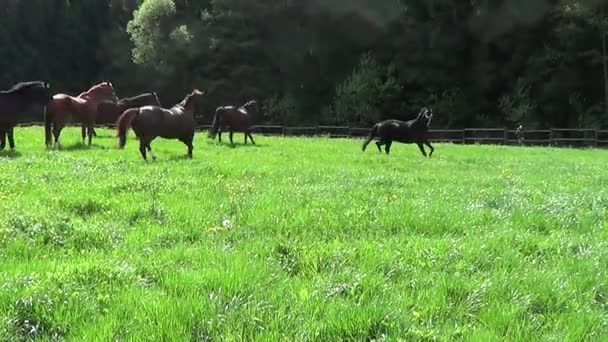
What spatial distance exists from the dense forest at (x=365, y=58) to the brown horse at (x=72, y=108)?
26548mm

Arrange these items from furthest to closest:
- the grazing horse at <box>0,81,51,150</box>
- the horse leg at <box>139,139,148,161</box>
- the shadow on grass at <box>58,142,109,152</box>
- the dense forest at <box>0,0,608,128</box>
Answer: the dense forest at <box>0,0,608,128</box>, the shadow on grass at <box>58,142,109,152</box>, the grazing horse at <box>0,81,51,150</box>, the horse leg at <box>139,139,148,161</box>

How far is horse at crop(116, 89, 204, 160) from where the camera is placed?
1463 centimetres

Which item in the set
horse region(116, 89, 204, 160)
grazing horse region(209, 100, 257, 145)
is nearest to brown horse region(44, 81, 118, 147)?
horse region(116, 89, 204, 160)

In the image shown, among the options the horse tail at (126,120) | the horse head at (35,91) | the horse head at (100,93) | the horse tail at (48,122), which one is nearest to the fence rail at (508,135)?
Answer: the horse head at (100,93)

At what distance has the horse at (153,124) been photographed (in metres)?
14.6

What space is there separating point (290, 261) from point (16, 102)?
38.8ft

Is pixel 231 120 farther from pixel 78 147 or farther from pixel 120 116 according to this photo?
pixel 120 116

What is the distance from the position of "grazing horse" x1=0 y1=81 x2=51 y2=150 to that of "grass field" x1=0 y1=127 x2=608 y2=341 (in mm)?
4559

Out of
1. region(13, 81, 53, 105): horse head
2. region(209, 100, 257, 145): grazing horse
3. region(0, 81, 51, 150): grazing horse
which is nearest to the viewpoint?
region(0, 81, 51, 150): grazing horse

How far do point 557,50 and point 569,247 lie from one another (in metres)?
40.5

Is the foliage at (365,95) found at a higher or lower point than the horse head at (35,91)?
higher

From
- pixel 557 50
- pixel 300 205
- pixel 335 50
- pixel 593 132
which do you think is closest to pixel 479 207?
pixel 300 205

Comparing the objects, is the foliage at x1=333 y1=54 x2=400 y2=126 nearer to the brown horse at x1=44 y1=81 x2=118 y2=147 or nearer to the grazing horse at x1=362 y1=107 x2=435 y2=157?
the grazing horse at x1=362 y1=107 x2=435 y2=157

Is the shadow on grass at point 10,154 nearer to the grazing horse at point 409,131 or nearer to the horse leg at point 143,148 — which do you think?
the horse leg at point 143,148
